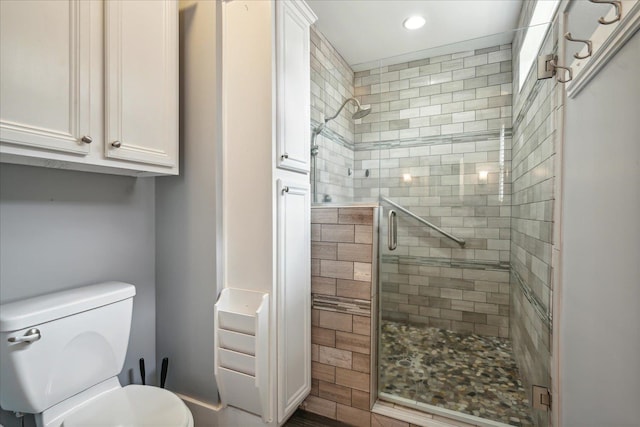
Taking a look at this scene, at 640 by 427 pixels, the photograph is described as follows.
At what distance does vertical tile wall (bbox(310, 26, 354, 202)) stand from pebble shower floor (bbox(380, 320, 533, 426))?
1.13 m

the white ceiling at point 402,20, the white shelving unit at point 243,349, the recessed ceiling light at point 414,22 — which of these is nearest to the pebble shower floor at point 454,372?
the white shelving unit at point 243,349

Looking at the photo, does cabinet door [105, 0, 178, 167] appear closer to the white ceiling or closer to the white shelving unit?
the white shelving unit

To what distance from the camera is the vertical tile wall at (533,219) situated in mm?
1376

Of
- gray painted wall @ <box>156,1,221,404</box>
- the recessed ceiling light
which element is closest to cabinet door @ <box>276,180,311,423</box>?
gray painted wall @ <box>156,1,221,404</box>

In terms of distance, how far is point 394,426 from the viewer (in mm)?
1566

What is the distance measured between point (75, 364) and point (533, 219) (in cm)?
230

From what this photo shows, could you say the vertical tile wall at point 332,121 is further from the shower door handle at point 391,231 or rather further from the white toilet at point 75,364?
the white toilet at point 75,364

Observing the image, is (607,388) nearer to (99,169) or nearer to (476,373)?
(476,373)

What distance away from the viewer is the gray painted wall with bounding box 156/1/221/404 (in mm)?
1416

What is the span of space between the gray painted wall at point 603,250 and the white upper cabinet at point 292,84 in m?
1.19

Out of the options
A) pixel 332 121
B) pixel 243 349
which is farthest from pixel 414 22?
pixel 243 349

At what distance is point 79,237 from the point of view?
1.32m

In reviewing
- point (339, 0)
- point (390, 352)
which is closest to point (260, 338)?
point (390, 352)

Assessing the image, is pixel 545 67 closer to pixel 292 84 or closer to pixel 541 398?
pixel 292 84
